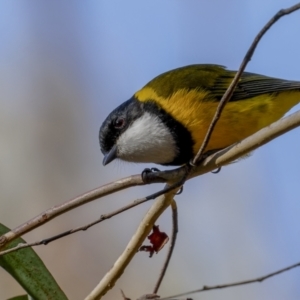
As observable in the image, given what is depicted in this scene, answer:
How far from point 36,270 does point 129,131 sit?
0.90m

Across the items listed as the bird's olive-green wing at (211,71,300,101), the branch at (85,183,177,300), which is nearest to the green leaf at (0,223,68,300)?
the branch at (85,183,177,300)

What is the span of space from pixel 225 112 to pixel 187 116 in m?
0.17

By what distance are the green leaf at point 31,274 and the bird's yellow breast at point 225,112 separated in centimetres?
86

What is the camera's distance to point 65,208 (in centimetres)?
193

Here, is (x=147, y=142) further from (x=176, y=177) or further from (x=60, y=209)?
(x=60, y=209)

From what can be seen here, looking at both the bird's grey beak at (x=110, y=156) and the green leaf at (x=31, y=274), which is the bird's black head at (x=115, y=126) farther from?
the green leaf at (x=31, y=274)

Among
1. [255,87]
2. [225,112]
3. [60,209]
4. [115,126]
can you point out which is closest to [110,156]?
[115,126]

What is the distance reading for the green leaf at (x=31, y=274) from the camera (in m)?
2.19

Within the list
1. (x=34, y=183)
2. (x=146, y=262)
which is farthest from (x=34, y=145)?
(x=146, y=262)

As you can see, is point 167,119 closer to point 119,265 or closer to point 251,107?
point 251,107

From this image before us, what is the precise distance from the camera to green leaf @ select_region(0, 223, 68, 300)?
2193 millimetres

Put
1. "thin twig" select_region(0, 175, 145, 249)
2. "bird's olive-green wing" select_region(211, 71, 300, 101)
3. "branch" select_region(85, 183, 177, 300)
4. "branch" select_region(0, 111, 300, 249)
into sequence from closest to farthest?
"branch" select_region(0, 111, 300, 249)
"thin twig" select_region(0, 175, 145, 249)
"branch" select_region(85, 183, 177, 300)
"bird's olive-green wing" select_region(211, 71, 300, 101)

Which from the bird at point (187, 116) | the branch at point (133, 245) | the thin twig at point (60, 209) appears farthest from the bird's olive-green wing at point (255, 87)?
the thin twig at point (60, 209)

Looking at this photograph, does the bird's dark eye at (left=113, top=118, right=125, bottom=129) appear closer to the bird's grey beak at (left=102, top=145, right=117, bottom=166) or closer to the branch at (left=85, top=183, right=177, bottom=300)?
the bird's grey beak at (left=102, top=145, right=117, bottom=166)
